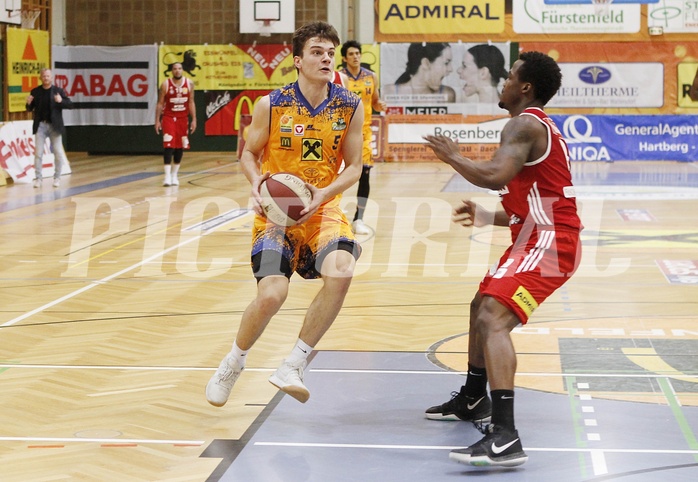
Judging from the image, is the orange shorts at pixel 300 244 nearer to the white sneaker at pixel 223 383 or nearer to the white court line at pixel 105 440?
the white sneaker at pixel 223 383

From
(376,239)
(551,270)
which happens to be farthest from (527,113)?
(376,239)

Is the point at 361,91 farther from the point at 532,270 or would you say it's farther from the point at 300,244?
the point at 532,270

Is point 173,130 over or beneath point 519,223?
over

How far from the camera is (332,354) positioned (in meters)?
6.67

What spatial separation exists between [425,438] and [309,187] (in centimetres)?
138

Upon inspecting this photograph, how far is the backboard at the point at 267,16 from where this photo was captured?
2577 cm

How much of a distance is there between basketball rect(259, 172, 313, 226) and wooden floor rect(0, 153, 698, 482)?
40.2 inches

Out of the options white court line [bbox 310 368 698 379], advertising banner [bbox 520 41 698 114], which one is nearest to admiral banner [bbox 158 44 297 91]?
advertising banner [bbox 520 41 698 114]

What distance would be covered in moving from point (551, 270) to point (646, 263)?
238 inches

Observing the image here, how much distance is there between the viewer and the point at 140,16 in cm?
2670

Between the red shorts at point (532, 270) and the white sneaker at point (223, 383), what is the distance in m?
1.35

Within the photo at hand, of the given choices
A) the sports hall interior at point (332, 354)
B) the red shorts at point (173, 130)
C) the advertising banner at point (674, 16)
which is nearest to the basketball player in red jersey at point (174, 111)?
the red shorts at point (173, 130)

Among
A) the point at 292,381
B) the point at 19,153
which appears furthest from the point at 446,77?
the point at 292,381

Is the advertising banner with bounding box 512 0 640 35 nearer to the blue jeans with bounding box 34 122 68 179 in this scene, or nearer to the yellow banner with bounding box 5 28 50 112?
the yellow banner with bounding box 5 28 50 112
